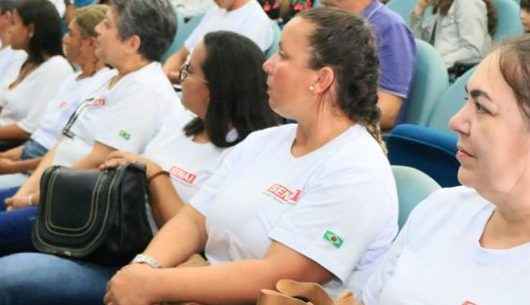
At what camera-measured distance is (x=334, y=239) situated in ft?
4.71

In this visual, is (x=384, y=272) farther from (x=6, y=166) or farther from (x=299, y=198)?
(x=6, y=166)

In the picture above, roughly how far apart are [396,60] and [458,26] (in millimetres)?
1355

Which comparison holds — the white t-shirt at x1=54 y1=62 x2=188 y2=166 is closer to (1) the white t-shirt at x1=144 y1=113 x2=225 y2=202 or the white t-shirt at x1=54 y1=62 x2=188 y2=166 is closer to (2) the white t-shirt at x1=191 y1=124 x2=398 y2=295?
(1) the white t-shirt at x1=144 y1=113 x2=225 y2=202

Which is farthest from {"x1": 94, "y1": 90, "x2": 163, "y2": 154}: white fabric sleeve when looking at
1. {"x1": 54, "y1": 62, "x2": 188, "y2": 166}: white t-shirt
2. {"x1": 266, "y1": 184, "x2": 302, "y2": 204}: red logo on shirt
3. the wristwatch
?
{"x1": 266, "y1": 184, "x2": 302, "y2": 204}: red logo on shirt

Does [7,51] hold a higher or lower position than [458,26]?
lower

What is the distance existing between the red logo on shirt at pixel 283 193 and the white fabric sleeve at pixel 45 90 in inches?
72.3

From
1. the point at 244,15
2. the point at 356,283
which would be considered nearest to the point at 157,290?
the point at 356,283

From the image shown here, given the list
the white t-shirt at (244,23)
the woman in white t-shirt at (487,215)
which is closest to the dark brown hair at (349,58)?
the woman in white t-shirt at (487,215)

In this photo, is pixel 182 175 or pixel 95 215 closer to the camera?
pixel 95 215

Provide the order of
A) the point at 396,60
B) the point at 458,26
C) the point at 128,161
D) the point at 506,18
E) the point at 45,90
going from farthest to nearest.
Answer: the point at 458,26 < the point at 506,18 < the point at 45,90 < the point at 396,60 < the point at 128,161

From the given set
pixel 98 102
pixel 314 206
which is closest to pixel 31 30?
pixel 98 102

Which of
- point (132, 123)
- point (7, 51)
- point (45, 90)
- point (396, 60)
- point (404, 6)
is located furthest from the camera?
point (404, 6)

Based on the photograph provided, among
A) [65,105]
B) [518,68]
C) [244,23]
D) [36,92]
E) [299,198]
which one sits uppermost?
[518,68]

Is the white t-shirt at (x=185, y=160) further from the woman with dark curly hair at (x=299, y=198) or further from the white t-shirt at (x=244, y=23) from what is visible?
the white t-shirt at (x=244, y=23)
